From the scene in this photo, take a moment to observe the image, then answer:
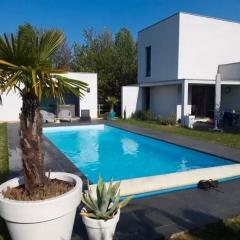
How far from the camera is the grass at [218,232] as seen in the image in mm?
3816

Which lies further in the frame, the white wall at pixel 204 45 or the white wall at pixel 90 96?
the white wall at pixel 90 96

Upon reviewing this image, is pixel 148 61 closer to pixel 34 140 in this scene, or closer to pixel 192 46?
pixel 192 46

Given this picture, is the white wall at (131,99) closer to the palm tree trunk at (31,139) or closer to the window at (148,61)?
the window at (148,61)

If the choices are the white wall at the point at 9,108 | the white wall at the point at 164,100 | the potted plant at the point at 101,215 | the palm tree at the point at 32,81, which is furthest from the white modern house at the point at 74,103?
the potted plant at the point at 101,215

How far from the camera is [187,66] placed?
63.7ft

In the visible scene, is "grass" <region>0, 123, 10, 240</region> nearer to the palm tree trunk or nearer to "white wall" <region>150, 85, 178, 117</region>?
the palm tree trunk

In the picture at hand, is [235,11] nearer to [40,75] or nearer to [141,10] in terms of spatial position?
[141,10]

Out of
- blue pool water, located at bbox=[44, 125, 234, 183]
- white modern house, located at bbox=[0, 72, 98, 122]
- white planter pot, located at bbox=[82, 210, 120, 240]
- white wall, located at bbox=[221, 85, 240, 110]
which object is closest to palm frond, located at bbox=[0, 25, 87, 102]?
white planter pot, located at bbox=[82, 210, 120, 240]

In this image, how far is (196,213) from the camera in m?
4.61

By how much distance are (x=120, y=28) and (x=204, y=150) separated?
3443 centimetres

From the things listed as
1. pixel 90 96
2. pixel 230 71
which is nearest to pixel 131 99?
pixel 90 96

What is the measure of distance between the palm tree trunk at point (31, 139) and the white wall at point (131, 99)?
59.4 ft

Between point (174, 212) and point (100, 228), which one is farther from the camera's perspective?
point (174, 212)

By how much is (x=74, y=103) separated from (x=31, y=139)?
20.8 m
